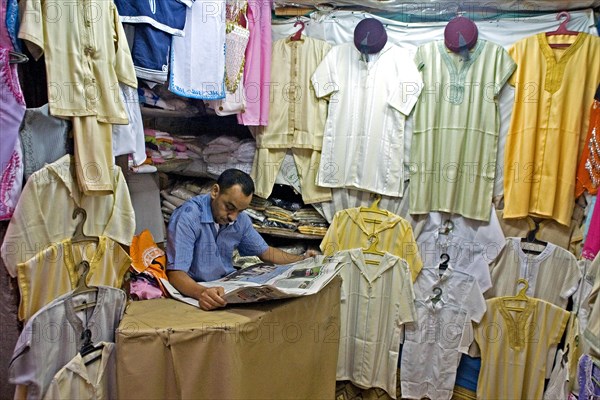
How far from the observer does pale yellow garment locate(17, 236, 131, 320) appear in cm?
151

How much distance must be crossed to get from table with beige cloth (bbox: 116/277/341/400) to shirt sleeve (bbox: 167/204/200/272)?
0.67 feet

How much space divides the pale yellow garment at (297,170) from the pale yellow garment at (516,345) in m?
1.18

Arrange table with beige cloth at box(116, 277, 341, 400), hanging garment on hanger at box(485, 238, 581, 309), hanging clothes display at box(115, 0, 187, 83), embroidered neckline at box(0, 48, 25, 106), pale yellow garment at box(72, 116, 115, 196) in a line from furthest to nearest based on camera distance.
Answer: hanging garment on hanger at box(485, 238, 581, 309) → hanging clothes display at box(115, 0, 187, 83) → pale yellow garment at box(72, 116, 115, 196) → table with beige cloth at box(116, 277, 341, 400) → embroidered neckline at box(0, 48, 25, 106)

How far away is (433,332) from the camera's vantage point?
2.76 m

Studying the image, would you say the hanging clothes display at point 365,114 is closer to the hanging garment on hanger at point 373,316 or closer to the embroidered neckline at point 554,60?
the hanging garment on hanger at point 373,316

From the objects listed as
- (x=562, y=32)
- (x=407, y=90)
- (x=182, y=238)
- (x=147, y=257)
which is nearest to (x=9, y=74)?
(x=182, y=238)

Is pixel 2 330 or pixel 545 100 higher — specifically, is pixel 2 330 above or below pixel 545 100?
below

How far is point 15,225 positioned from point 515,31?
2593 mm

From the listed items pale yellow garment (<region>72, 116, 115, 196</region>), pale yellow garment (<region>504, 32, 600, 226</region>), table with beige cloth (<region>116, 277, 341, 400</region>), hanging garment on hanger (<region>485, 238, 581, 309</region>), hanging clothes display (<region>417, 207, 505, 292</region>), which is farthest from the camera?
hanging clothes display (<region>417, 207, 505, 292</region>)

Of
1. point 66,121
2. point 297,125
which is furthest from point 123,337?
point 297,125

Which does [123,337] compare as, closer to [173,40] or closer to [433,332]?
[173,40]

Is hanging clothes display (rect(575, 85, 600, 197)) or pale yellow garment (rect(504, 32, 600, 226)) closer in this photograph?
hanging clothes display (rect(575, 85, 600, 197))

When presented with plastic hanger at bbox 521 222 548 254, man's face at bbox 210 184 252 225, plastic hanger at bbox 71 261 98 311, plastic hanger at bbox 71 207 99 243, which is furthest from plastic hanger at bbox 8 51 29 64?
plastic hanger at bbox 521 222 548 254

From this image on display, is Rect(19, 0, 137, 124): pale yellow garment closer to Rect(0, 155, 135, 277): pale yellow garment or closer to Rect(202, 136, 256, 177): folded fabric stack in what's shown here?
Rect(0, 155, 135, 277): pale yellow garment
